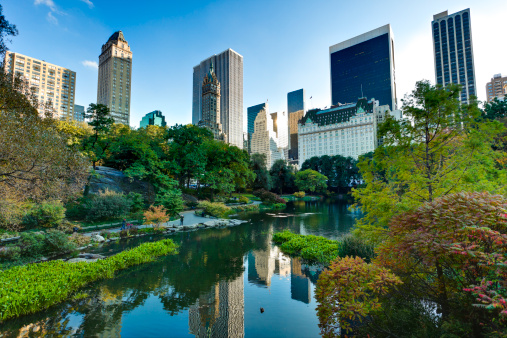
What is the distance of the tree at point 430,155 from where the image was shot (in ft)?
23.9

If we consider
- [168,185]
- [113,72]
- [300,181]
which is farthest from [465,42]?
[113,72]

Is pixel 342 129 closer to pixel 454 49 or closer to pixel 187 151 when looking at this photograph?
pixel 454 49

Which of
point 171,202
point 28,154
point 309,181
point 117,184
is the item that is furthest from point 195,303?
point 309,181

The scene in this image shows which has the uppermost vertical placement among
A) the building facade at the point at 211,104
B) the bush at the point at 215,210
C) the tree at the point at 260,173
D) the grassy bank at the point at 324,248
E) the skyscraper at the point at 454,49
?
the skyscraper at the point at 454,49

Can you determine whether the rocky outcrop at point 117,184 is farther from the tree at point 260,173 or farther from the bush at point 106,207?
the tree at point 260,173

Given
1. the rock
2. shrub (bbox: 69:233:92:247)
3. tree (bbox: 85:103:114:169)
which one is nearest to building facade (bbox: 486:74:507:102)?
tree (bbox: 85:103:114:169)

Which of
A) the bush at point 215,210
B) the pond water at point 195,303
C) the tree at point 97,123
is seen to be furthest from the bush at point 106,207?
the tree at point 97,123

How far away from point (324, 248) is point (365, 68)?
551 ft

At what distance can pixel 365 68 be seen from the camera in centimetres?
15062

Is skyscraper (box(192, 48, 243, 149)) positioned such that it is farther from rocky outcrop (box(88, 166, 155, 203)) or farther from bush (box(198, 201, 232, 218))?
bush (box(198, 201, 232, 218))

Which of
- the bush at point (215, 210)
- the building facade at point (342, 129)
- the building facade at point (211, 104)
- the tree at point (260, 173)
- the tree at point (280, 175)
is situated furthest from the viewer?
the building facade at point (211, 104)

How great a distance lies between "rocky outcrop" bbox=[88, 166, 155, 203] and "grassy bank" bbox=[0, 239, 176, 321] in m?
16.6

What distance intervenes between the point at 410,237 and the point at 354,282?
5.24 ft

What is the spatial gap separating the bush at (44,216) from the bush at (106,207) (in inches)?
99.5
